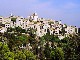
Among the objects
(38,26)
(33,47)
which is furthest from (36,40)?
(38,26)

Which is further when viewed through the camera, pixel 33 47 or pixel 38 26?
pixel 38 26

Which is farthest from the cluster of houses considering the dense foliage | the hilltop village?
the dense foliage

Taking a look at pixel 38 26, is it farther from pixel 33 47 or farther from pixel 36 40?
pixel 33 47

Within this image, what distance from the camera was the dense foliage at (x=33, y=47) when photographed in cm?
3214

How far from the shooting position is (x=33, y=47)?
43375 mm

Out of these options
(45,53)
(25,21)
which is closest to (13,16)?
(25,21)

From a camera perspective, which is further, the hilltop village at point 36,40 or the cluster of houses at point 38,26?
the cluster of houses at point 38,26

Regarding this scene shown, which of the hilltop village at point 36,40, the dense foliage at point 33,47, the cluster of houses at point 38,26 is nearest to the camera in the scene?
the dense foliage at point 33,47

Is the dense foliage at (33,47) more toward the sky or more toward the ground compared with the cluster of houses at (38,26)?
more toward the ground

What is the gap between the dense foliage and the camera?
105ft

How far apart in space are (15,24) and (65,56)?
18.7 metres

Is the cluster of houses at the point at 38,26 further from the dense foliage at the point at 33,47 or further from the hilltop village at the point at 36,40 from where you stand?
the dense foliage at the point at 33,47

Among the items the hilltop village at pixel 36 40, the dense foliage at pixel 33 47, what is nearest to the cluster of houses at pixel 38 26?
the hilltop village at pixel 36 40

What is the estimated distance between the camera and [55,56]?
120 ft
